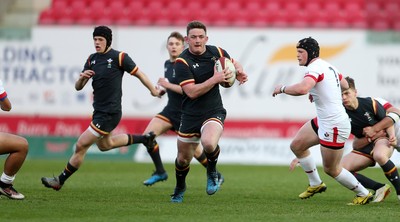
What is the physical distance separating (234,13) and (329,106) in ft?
39.9

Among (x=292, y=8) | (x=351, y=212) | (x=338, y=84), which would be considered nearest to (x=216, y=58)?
(x=338, y=84)

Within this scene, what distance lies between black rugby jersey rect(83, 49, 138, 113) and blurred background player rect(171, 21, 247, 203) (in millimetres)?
1675

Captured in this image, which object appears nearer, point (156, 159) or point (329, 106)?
point (329, 106)

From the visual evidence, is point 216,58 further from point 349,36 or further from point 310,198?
point 349,36

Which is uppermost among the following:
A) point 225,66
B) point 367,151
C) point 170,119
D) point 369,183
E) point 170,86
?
point 225,66

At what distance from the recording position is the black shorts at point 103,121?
40.4ft

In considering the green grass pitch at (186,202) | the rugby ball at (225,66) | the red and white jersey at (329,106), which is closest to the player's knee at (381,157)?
the green grass pitch at (186,202)

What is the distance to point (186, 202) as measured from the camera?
11078mm

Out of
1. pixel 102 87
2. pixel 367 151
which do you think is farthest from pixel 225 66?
pixel 367 151

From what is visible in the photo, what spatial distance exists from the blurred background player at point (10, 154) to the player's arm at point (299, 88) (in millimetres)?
3268

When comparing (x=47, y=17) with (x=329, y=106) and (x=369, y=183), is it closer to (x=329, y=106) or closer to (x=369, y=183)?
(x=369, y=183)

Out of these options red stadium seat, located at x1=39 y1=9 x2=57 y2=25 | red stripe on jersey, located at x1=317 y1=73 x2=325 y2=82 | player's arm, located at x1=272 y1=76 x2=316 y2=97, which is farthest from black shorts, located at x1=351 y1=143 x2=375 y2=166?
red stadium seat, located at x1=39 y1=9 x2=57 y2=25

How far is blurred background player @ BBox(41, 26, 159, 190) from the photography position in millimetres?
12109

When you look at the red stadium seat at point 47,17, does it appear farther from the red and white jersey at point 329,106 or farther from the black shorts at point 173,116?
the red and white jersey at point 329,106
